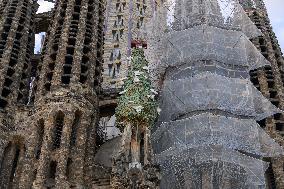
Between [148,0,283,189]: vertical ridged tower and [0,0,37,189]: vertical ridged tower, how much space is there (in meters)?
5.45

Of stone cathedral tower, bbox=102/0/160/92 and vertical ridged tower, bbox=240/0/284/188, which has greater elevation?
stone cathedral tower, bbox=102/0/160/92

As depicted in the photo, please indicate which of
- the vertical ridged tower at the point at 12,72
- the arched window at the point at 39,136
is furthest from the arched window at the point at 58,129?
the vertical ridged tower at the point at 12,72

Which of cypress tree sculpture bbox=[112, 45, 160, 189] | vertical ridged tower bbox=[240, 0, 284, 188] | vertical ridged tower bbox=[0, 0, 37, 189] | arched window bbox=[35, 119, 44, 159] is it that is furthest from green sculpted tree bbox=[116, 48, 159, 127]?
vertical ridged tower bbox=[240, 0, 284, 188]

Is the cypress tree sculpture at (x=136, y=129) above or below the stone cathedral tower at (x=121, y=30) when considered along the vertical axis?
below

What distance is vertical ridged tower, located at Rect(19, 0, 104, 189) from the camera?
27688 mm

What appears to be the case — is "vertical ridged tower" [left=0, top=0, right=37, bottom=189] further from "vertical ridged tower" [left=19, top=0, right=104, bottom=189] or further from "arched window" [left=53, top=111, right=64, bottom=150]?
"arched window" [left=53, top=111, right=64, bottom=150]

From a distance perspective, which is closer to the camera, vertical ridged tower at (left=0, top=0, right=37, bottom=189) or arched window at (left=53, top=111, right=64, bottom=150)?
arched window at (left=53, top=111, right=64, bottom=150)

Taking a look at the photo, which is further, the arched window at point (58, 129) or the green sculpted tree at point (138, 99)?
the arched window at point (58, 129)

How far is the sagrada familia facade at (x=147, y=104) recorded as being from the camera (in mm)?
27141

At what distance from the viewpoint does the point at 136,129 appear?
92.5 ft

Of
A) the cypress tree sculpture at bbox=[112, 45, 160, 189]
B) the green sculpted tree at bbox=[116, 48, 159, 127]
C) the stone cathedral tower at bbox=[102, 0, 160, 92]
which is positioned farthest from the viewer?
the stone cathedral tower at bbox=[102, 0, 160, 92]

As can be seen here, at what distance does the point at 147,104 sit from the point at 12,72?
6.89m

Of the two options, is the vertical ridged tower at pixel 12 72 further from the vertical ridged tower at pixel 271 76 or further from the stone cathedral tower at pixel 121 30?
the vertical ridged tower at pixel 271 76

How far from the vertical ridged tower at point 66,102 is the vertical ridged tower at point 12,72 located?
82 cm
